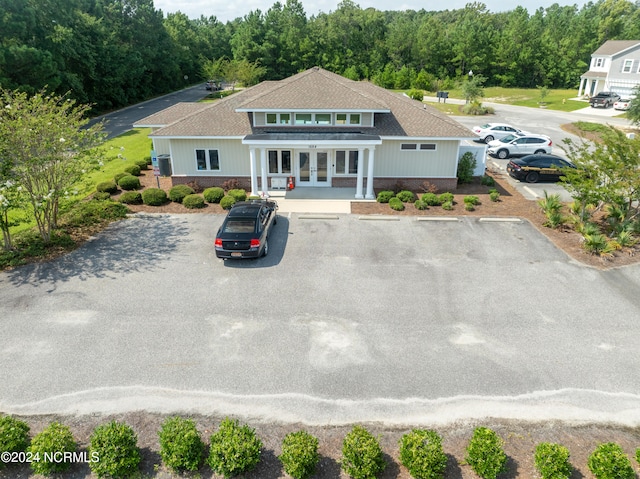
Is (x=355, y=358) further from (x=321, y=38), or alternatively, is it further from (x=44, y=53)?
(x=321, y=38)

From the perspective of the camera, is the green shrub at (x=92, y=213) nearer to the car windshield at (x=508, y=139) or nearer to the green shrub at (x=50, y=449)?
the green shrub at (x=50, y=449)

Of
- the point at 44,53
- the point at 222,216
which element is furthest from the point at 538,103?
the point at 44,53

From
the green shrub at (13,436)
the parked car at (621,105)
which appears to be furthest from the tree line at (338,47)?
the green shrub at (13,436)

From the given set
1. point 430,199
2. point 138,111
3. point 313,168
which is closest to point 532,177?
point 430,199

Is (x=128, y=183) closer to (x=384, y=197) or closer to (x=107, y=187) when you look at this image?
(x=107, y=187)

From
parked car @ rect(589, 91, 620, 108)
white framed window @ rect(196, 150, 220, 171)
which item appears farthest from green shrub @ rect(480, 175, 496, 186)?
parked car @ rect(589, 91, 620, 108)

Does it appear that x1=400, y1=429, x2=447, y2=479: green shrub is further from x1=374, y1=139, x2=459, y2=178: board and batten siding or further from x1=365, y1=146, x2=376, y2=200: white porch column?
x1=374, y1=139, x2=459, y2=178: board and batten siding
